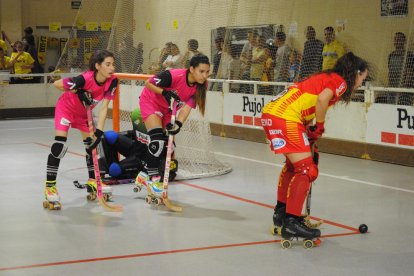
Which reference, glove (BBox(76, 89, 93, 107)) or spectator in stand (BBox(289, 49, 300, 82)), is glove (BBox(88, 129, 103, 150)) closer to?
glove (BBox(76, 89, 93, 107))

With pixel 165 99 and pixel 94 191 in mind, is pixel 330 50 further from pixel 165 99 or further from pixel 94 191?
pixel 94 191

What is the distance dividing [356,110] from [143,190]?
12.0 ft

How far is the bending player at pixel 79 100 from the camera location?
6.75 m

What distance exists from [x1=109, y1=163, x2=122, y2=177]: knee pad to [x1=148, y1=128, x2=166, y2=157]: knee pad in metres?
1.26

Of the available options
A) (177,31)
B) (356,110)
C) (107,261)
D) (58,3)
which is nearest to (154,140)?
(107,261)

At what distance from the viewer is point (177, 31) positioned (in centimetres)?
1218

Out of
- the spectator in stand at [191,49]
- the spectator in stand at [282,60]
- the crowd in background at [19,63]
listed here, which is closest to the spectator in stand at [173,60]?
the spectator in stand at [191,49]

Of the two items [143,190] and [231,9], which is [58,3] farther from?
[143,190]

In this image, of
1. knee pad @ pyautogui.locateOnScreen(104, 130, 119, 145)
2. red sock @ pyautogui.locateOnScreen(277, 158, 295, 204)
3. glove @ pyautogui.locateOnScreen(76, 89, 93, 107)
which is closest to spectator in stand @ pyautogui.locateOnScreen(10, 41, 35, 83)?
knee pad @ pyautogui.locateOnScreen(104, 130, 119, 145)

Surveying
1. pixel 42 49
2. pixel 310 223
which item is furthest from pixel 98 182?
pixel 42 49

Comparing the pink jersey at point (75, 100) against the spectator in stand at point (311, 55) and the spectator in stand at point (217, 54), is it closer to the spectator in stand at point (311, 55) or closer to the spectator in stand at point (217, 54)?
the spectator in stand at point (311, 55)

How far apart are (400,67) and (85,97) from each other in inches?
187

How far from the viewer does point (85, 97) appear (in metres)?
6.82

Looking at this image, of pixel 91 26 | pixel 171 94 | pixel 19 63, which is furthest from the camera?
pixel 19 63
